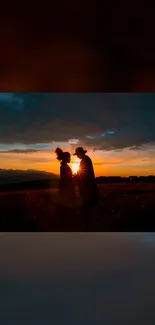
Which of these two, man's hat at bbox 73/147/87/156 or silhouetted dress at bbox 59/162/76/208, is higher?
man's hat at bbox 73/147/87/156

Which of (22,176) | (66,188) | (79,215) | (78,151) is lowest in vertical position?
(79,215)

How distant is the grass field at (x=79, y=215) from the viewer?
4.67 metres

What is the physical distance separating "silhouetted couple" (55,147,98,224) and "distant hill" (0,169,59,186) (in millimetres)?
179

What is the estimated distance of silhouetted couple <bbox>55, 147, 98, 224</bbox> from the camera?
472cm

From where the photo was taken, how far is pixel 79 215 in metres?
4.69

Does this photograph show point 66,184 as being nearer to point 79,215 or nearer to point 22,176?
point 79,215

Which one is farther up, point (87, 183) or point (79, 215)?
point (87, 183)

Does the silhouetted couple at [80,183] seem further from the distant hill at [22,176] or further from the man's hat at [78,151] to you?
the distant hill at [22,176]

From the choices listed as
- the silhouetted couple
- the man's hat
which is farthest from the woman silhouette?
the man's hat

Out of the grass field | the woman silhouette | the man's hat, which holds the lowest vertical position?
the grass field

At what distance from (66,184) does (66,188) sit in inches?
2.4

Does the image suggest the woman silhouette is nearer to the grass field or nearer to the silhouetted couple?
the silhouetted couple

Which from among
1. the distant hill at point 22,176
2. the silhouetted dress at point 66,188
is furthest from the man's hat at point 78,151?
the distant hill at point 22,176

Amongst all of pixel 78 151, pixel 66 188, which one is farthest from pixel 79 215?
pixel 78 151
